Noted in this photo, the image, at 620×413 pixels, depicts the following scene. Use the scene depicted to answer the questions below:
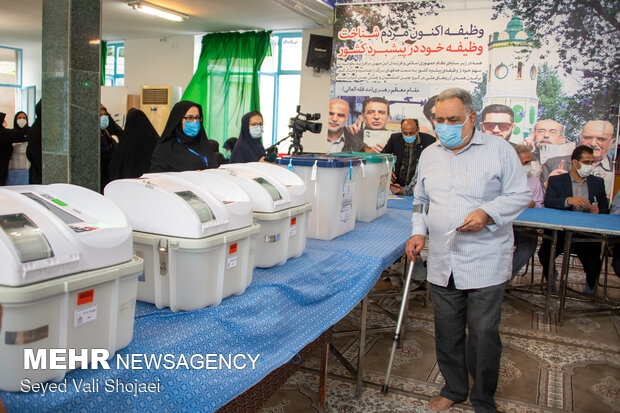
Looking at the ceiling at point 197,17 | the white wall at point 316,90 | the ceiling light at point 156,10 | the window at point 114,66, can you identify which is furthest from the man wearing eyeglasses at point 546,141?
the window at point 114,66

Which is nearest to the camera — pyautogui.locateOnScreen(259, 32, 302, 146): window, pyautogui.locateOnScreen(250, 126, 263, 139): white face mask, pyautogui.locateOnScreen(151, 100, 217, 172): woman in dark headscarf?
pyautogui.locateOnScreen(151, 100, 217, 172): woman in dark headscarf

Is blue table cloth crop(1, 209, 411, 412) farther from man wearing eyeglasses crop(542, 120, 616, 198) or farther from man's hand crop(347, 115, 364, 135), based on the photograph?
man's hand crop(347, 115, 364, 135)

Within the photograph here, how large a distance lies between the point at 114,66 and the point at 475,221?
1106cm

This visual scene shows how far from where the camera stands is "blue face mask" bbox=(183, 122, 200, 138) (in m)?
3.13

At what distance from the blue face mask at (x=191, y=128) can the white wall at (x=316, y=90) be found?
17.8 ft


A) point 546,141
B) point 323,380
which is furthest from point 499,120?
point 323,380

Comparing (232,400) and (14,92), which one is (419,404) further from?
(14,92)

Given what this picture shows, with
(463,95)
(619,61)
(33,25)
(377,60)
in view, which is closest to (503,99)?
(619,61)

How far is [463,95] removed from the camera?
2.25 meters

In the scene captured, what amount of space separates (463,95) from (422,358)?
179 centimetres

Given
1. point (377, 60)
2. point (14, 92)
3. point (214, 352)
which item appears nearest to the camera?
point (214, 352)

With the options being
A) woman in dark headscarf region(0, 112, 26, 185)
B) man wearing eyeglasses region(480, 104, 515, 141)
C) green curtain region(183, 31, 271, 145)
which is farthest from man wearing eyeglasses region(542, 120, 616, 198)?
woman in dark headscarf region(0, 112, 26, 185)

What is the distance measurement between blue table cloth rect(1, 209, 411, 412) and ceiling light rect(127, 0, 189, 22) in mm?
6375

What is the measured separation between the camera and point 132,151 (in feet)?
15.3
